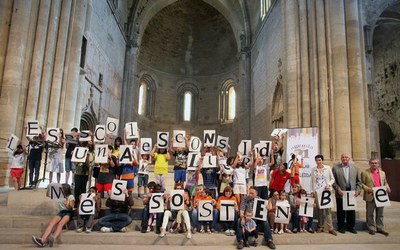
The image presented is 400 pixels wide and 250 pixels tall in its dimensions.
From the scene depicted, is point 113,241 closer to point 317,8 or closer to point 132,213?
point 132,213

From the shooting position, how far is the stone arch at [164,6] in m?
23.7

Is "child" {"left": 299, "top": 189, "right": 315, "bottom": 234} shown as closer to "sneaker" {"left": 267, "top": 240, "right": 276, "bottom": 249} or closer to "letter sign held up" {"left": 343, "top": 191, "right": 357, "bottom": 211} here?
"letter sign held up" {"left": 343, "top": 191, "right": 357, "bottom": 211}

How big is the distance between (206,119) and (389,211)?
22907mm

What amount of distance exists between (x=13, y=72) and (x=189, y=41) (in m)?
21.3

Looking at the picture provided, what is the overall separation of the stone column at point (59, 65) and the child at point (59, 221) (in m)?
5.58

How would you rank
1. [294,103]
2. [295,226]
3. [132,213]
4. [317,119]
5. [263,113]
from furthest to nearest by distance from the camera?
[263,113] → [294,103] → [317,119] → [132,213] → [295,226]

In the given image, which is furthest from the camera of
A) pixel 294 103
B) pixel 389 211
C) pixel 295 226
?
pixel 294 103

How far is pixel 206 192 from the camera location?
275 inches

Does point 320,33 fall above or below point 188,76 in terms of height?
below

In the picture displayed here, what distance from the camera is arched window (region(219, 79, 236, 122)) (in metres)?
29.3

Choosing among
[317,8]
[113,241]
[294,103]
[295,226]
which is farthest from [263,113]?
[113,241]

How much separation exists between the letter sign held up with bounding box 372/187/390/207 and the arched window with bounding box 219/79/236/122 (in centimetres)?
2259

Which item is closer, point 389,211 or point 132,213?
point 132,213

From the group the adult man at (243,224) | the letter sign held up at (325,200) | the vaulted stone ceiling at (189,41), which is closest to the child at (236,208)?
the adult man at (243,224)
